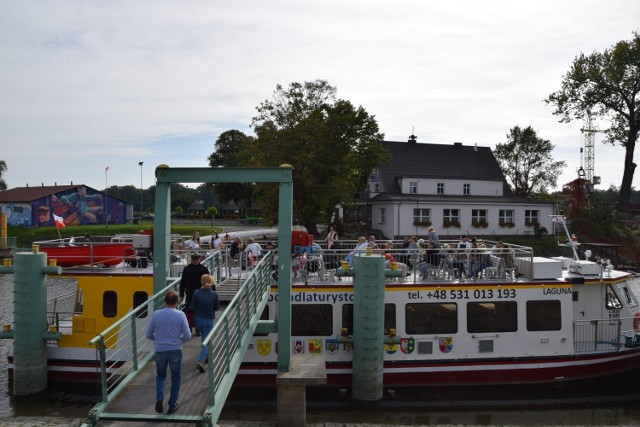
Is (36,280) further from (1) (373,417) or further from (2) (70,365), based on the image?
(1) (373,417)

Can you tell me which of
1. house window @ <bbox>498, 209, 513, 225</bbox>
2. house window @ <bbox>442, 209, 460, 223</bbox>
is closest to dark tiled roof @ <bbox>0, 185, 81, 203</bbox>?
house window @ <bbox>442, 209, 460, 223</bbox>

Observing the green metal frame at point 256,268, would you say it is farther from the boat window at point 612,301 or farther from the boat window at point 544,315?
the boat window at point 612,301

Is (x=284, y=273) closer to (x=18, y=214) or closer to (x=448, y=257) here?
Answer: (x=448, y=257)

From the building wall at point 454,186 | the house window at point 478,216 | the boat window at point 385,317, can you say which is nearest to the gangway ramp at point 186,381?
the boat window at point 385,317

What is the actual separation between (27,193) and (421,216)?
49.9 m

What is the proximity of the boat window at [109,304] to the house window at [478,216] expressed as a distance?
39454 millimetres

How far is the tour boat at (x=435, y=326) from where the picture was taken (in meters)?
14.7

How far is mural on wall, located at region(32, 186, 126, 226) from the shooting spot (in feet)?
207

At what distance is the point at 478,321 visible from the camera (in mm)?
15055

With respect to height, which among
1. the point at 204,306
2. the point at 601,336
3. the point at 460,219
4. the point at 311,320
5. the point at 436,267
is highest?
the point at 460,219

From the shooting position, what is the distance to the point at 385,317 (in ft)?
48.9

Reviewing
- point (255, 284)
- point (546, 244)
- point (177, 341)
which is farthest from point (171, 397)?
point (546, 244)

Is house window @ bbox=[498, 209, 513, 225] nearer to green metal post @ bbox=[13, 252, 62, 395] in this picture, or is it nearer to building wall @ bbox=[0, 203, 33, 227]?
green metal post @ bbox=[13, 252, 62, 395]

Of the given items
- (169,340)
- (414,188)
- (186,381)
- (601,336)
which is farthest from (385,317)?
(414,188)
